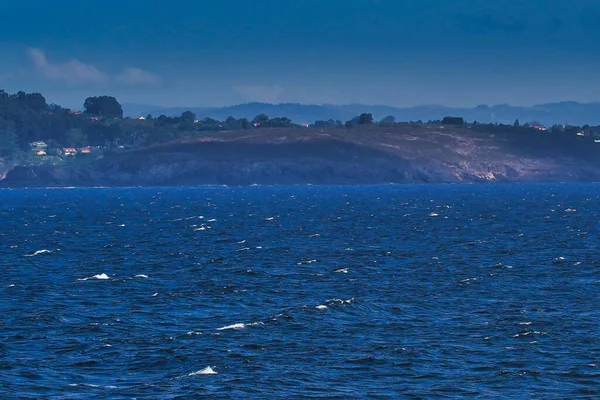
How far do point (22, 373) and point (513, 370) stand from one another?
17.7 m

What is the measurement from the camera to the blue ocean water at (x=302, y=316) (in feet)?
134

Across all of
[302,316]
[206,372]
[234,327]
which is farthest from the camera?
[302,316]

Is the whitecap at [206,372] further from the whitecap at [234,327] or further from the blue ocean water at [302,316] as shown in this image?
the whitecap at [234,327]

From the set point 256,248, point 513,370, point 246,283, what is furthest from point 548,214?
point 513,370

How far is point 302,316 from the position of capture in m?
54.8

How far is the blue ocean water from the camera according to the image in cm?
4097

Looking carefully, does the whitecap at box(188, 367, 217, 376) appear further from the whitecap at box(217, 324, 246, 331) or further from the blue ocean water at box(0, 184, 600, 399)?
the whitecap at box(217, 324, 246, 331)

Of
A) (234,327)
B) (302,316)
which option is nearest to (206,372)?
(234,327)

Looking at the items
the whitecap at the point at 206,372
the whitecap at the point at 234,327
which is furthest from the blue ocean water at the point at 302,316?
the whitecap at the point at 234,327

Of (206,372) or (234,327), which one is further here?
(234,327)

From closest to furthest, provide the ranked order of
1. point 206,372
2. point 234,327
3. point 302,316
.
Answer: point 206,372, point 234,327, point 302,316

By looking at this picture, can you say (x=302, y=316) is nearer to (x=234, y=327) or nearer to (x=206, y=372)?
(x=234, y=327)

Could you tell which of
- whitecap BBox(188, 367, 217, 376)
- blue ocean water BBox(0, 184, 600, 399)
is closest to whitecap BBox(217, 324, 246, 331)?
blue ocean water BBox(0, 184, 600, 399)

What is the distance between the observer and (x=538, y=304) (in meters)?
58.4
